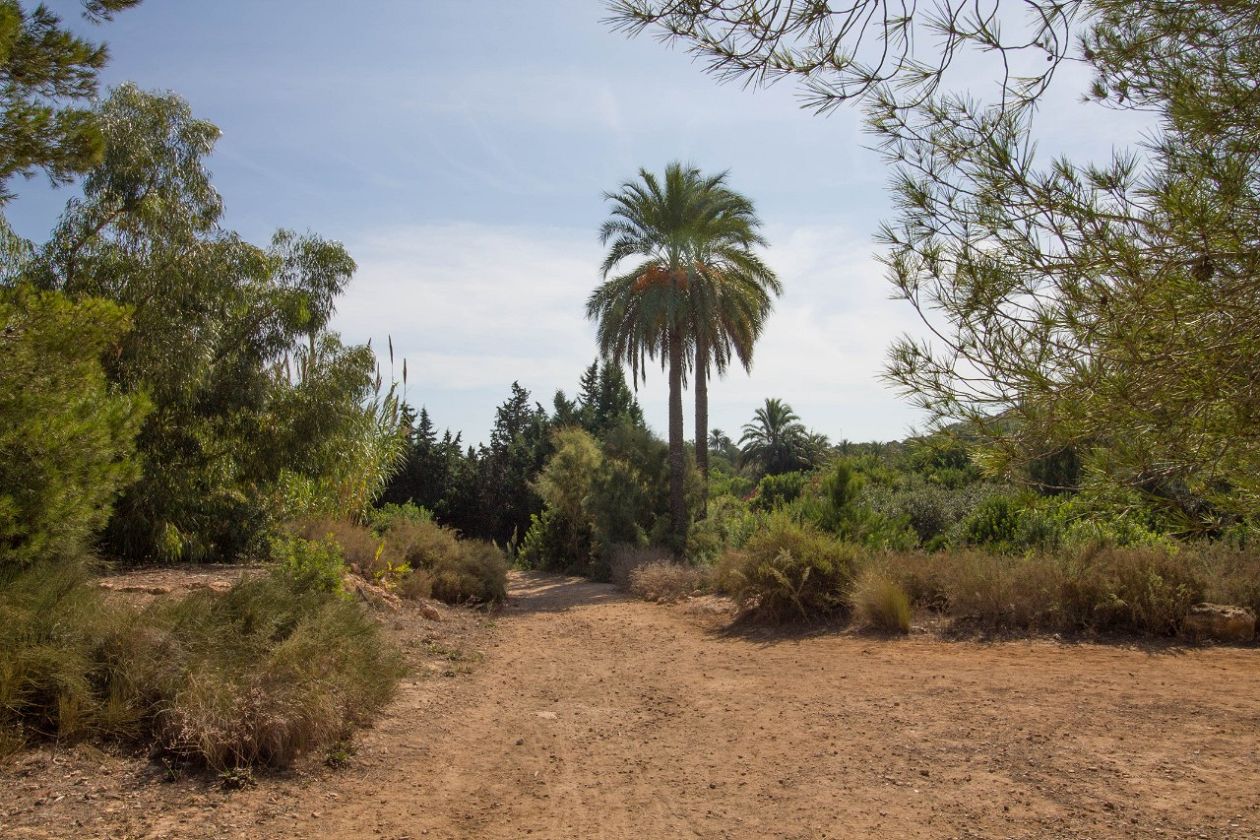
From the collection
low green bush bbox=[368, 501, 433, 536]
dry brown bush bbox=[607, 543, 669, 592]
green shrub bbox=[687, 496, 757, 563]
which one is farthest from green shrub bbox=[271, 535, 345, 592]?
green shrub bbox=[687, 496, 757, 563]

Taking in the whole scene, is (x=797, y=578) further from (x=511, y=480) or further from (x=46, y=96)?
(x=511, y=480)

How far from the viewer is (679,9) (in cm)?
420

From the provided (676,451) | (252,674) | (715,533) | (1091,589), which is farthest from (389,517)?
(252,674)

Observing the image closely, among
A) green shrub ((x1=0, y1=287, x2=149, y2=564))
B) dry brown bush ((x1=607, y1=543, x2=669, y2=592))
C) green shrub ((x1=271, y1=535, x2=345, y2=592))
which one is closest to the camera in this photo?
green shrub ((x1=0, y1=287, x2=149, y2=564))

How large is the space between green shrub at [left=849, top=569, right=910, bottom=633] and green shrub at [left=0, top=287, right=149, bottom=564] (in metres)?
8.56

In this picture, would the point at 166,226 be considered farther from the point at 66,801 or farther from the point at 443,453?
the point at 443,453

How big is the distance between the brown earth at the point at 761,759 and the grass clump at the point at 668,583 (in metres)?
6.07

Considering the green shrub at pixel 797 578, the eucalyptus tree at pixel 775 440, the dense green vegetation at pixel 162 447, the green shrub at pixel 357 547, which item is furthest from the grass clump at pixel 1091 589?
the eucalyptus tree at pixel 775 440

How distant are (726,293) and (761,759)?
1695 centimetres

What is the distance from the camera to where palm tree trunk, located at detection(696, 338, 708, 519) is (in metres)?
22.2

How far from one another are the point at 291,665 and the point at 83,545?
9.83 feet

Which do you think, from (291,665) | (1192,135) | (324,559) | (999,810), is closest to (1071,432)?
(1192,135)

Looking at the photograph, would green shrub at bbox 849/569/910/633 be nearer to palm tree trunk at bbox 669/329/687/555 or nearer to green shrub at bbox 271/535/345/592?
green shrub at bbox 271/535/345/592

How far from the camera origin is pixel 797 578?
12445 mm
